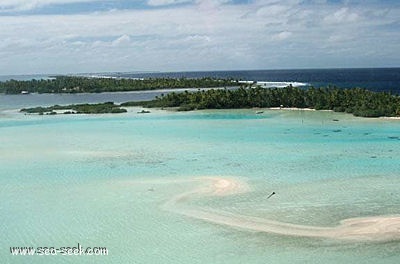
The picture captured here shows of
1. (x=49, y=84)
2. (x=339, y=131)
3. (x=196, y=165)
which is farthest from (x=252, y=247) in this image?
(x=49, y=84)

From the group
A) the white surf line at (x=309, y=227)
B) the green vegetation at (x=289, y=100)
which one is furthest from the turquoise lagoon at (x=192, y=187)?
the green vegetation at (x=289, y=100)

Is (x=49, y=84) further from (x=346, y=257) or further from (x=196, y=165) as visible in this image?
(x=346, y=257)

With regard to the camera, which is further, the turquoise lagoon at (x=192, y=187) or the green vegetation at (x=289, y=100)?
the green vegetation at (x=289, y=100)

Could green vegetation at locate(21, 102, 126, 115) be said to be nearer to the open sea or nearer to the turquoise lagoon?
the turquoise lagoon

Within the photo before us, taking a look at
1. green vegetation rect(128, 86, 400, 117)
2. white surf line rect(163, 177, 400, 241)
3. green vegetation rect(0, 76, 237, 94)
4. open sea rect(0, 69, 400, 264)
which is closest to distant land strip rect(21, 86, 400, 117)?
green vegetation rect(128, 86, 400, 117)

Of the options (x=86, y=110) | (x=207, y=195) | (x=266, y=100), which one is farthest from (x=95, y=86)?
(x=207, y=195)

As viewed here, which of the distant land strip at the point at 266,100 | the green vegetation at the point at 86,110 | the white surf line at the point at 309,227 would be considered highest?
the distant land strip at the point at 266,100

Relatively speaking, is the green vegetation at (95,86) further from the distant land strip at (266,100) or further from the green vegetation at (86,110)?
the green vegetation at (86,110)
